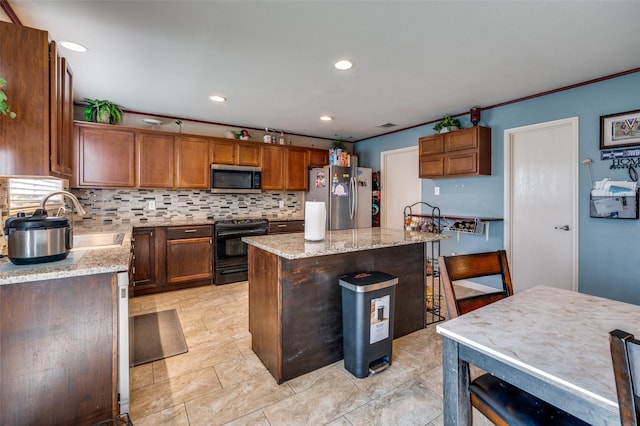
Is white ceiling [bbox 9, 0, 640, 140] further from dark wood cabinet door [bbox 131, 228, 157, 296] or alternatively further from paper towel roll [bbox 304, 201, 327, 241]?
dark wood cabinet door [bbox 131, 228, 157, 296]

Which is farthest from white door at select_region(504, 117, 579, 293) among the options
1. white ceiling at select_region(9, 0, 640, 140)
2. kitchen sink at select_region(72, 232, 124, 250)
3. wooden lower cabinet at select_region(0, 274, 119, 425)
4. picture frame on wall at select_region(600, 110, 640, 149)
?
kitchen sink at select_region(72, 232, 124, 250)

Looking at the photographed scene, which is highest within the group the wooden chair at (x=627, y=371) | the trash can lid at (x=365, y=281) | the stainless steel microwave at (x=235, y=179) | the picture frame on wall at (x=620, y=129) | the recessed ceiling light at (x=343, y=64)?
the recessed ceiling light at (x=343, y=64)

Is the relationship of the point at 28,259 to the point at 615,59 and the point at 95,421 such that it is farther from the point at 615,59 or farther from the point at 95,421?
the point at 615,59

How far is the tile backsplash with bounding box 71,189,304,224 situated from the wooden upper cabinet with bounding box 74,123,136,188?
1.14 ft

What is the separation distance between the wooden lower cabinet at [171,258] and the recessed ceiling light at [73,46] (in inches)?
77.8

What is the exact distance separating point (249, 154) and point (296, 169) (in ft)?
2.78

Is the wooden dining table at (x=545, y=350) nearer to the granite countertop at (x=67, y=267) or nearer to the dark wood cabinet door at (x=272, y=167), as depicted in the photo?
the granite countertop at (x=67, y=267)

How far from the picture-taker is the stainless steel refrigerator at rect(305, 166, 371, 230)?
4.89 meters

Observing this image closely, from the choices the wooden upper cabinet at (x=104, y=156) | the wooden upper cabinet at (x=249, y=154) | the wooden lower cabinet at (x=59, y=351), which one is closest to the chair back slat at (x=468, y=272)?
the wooden lower cabinet at (x=59, y=351)

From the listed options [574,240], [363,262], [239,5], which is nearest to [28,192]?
[239,5]

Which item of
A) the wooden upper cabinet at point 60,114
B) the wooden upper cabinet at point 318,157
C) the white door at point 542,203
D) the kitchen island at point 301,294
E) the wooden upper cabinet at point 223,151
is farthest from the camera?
the wooden upper cabinet at point 318,157

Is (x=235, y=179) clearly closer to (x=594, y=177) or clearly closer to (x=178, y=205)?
(x=178, y=205)

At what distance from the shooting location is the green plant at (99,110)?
11.9 ft

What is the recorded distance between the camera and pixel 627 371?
1.91ft
